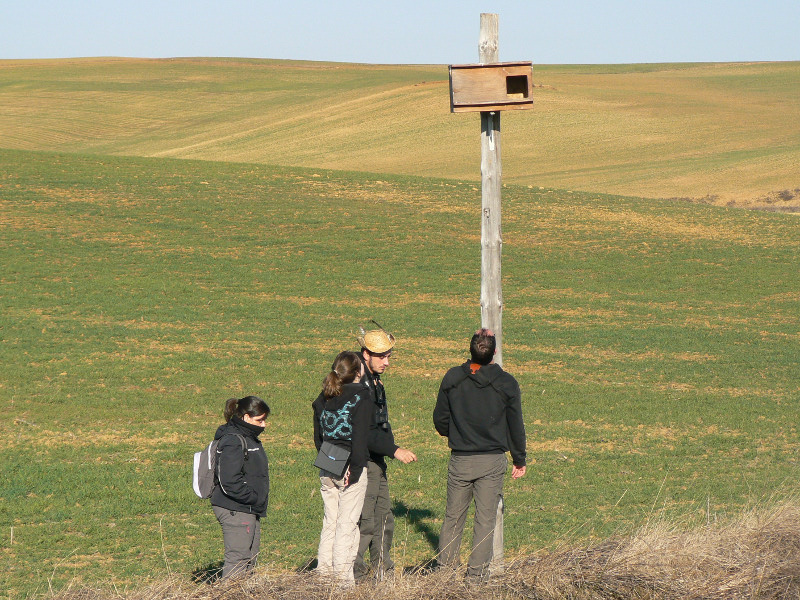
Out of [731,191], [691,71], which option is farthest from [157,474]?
[691,71]

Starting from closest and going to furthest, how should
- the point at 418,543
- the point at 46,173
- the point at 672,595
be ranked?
the point at 672,595 < the point at 418,543 < the point at 46,173

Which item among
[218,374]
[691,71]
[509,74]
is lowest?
[218,374]

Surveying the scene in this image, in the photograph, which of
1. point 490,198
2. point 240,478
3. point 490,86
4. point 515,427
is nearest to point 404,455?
point 515,427

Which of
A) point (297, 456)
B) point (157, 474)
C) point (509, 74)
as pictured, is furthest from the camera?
point (297, 456)

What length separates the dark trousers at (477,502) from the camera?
21.7ft

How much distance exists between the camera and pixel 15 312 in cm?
2178

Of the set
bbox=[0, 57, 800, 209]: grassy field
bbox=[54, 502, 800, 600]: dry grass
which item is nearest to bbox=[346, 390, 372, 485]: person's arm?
bbox=[54, 502, 800, 600]: dry grass

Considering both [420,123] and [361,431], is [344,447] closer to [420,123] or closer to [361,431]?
[361,431]

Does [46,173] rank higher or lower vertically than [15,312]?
higher

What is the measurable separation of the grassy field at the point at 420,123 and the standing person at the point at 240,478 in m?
44.0

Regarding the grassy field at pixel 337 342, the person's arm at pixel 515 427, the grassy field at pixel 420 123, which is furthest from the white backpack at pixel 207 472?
the grassy field at pixel 420 123

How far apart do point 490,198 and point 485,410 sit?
1.56 metres

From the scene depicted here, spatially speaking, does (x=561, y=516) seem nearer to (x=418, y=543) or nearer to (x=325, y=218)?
(x=418, y=543)

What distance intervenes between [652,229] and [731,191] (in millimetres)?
15768
